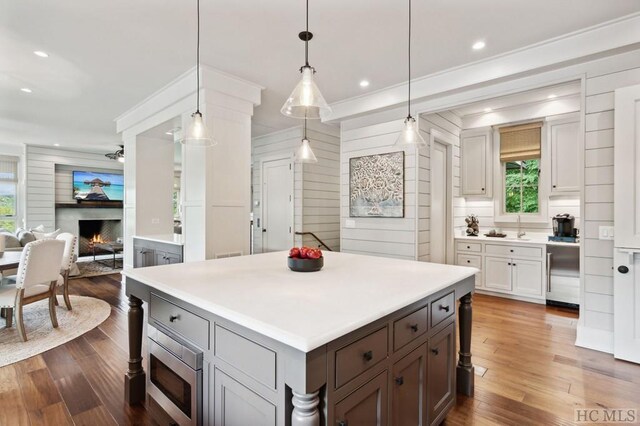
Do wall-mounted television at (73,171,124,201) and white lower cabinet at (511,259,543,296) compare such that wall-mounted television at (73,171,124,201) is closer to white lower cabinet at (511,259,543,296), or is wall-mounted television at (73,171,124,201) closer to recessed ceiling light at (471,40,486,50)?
recessed ceiling light at (471,40,486,50)

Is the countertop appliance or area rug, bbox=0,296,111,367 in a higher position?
the countertop appliance

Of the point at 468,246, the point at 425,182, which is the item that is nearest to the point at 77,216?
the point at 425,182

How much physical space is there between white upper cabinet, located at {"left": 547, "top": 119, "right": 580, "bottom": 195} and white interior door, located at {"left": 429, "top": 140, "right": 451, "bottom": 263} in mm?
1407

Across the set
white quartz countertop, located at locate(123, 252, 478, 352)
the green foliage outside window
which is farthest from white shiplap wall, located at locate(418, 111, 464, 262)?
white quartz countertop, located at locate(123, 252, 478, 352)

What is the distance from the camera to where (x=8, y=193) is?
780 cm

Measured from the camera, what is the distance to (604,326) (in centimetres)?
296

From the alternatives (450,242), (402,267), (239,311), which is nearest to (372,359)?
(239,311)

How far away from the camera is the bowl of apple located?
6.73ft

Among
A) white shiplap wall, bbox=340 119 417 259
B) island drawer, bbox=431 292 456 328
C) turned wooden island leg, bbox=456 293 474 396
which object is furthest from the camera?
white shiplap wall, bbox=340 119 417 259

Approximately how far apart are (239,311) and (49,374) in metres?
2.48

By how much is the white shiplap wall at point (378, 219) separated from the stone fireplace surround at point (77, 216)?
7353 millimetres

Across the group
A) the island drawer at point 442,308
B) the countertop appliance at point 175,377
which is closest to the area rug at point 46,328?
the countertop appliance at point 175,377

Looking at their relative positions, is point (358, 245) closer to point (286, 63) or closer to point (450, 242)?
point (450, 242)

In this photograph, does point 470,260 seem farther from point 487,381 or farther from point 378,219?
point 487,381
